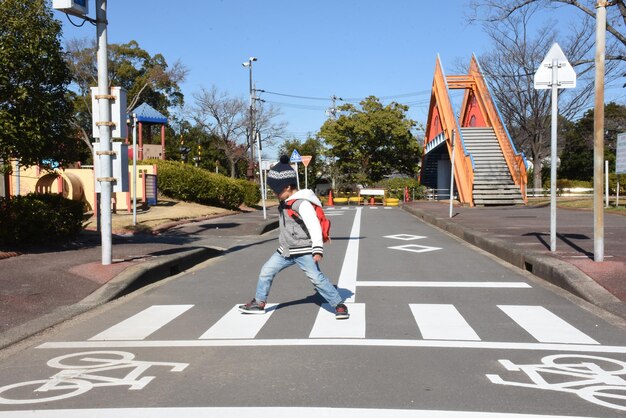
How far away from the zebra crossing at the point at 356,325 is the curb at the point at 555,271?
2.93ft

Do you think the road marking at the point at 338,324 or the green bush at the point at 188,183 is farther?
the green bush at the point at 188,183

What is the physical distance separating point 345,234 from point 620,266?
→ 1025 cm

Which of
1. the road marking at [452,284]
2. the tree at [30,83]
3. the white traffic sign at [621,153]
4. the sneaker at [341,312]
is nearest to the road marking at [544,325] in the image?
the road marking at [452,284]

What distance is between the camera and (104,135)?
1009 cm

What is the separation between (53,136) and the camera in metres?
10.4

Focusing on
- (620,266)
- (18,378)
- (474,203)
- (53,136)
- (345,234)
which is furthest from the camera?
(474,203)

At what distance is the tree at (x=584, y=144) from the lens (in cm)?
5885

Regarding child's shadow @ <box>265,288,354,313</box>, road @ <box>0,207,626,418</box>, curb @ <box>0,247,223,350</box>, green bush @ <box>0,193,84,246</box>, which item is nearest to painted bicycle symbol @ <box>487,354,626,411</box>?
road @ <box>0,207,626,418</box>

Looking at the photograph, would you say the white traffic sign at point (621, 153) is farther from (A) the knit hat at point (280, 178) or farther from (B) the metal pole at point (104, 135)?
(A) the knit hat at point (280, 178)

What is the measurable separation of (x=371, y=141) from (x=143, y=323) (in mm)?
53469

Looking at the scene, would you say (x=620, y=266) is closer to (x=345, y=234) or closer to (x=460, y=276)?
(x=460, y=276)

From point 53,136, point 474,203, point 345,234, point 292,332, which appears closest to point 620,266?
point 292,332

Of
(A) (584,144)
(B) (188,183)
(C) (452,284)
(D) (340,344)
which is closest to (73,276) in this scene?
(D) (340,344)

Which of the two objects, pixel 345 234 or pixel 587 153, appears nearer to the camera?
pixel 345 234
